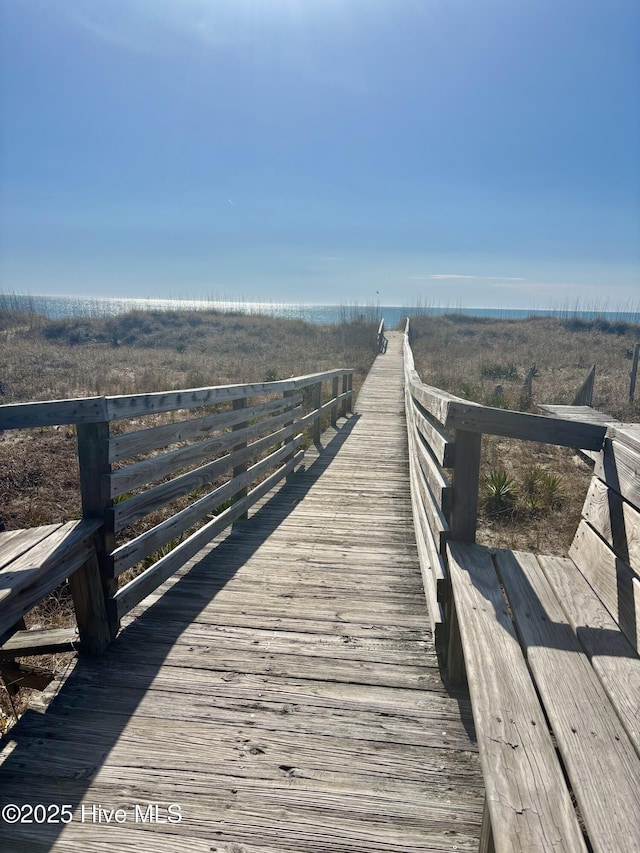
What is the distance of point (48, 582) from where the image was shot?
2318mm

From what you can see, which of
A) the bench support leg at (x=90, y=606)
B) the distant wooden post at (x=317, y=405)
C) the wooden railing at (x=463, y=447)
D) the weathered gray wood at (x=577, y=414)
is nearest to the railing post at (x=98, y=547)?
the bench support leg at (x=90, y=606)

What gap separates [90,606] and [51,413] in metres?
1.08

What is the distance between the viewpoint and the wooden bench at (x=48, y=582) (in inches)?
85.1

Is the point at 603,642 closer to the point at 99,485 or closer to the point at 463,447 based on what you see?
the point at 463,447

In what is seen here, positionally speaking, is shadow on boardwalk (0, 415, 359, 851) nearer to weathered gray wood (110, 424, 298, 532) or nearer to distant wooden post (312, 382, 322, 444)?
weathered gray wood (110, 424, 298, 532)

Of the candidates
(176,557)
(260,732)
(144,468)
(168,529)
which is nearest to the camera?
(260,732)

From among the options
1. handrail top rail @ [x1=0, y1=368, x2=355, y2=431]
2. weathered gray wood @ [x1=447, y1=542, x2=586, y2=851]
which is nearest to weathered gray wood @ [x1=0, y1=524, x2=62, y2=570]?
handrail top rail @ [x1=0, y1=368, x2=355, y2=431]

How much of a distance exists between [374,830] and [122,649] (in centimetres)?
167

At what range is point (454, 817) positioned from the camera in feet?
6.07

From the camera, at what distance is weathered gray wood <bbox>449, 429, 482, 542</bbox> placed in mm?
2525

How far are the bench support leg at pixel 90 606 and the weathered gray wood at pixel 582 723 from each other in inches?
82.0

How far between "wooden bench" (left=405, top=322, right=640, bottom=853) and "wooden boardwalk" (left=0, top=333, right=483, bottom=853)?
1.16ft

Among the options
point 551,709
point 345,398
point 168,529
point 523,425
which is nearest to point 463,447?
point 523,425

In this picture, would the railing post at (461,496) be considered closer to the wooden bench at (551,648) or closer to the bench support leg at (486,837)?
the wooden bench at (551,648)
